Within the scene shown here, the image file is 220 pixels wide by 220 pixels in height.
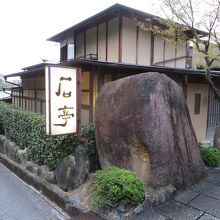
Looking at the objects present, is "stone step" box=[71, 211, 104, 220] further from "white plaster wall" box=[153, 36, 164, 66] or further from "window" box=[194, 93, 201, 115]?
"white plaster wall" box=[153, 36, 164, 66]

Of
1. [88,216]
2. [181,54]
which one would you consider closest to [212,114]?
[181,54]

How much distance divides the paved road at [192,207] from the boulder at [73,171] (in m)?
2.00

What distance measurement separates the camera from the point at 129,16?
12719mm

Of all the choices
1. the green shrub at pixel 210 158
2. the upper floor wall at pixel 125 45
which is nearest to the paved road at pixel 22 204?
the green shrub at pixel 210 158

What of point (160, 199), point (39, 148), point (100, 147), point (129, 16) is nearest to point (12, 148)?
point (39, 148)

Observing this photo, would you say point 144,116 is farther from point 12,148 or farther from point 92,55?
point 92,55

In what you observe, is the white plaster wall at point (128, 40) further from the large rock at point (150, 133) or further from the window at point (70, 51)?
the large rock at point (150, 133)

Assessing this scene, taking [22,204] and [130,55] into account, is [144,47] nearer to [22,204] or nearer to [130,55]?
[130,55]

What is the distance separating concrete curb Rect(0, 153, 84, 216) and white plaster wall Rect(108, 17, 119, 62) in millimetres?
7286

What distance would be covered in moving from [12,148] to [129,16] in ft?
27.4

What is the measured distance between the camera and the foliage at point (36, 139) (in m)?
6.79

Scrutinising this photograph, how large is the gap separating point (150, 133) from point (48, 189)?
312cm

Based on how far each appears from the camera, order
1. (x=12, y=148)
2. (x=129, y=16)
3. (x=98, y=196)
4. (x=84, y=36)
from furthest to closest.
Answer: (x=84, y=36) < (x=129, y=16) < (x=12, y=148) < (x=98, y=196)

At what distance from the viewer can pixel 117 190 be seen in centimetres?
477
